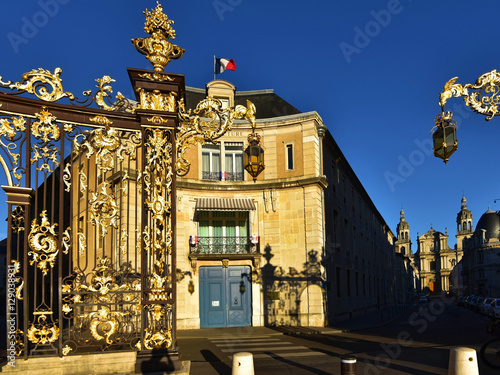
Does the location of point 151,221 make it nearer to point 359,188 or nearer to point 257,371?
point 257,371

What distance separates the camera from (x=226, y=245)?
22250 millimetres

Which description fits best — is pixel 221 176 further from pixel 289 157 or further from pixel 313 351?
pixel 313 351

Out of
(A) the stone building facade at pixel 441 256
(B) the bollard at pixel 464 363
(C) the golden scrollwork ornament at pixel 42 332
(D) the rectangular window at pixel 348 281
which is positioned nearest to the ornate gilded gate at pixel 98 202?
(C) the golden scrollwork ornament at pixel 42 332

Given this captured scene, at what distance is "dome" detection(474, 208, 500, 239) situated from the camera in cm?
8494

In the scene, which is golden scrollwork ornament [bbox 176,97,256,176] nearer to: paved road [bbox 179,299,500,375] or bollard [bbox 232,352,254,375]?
bollard [bbox 232,352,254,375]

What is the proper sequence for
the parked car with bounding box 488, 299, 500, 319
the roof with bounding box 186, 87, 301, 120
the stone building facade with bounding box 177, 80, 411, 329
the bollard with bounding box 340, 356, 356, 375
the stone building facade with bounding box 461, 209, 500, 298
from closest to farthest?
the bollard with bounding box 340, 356, 356, 375 → the stone building facade with bounding box 177, 80, 411, 329 → the roof with bounding box 186, 87, 301, 120 → the parked car with bounding box 488, 299, 500, 319 → the stone building facade with bounding box 461, 209, 500, 298

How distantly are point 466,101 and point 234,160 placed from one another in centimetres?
1486

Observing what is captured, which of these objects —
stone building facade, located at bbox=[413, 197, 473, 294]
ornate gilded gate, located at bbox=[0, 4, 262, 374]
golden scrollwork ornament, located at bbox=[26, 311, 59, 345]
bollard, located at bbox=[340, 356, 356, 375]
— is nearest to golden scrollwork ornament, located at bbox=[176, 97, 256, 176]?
ornate gilded gate, located at bbox=[0, 4, 262, 374]

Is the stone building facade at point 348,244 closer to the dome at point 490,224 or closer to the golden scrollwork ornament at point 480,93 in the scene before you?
the golden scrollwork ornament at point 480,93

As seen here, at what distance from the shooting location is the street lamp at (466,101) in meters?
8.99

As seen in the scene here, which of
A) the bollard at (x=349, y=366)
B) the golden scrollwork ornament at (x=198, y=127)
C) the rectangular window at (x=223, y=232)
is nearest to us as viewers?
the bollard at (x=349, y=366)

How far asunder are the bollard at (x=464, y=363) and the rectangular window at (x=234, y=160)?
53.3 ft

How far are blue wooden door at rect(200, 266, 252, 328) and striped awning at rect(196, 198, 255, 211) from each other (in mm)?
2942

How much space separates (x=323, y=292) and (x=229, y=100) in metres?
11.0
